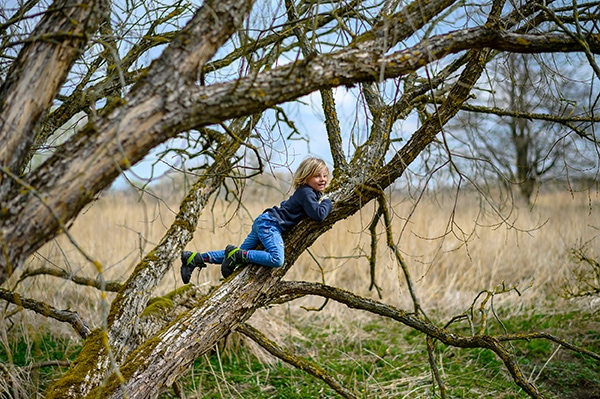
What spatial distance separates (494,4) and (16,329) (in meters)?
4.39

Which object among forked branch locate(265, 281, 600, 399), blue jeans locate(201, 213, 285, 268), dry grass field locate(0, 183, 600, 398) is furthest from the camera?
dry grass field locate(0, 183, 600, 398)

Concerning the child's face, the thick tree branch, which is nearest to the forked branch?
the child's face

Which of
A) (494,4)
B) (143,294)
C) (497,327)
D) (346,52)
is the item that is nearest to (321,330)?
(497,327)

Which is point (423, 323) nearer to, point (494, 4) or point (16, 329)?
point (494, 4)

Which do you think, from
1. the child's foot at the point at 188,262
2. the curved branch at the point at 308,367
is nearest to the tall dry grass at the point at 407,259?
the child's foot at the point at 188,262

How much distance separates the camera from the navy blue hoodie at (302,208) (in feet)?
8.65

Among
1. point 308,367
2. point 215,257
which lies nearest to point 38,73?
point 215,257

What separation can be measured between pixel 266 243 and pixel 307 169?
0.46m

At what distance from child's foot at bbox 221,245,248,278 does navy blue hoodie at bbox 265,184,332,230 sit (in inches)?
10.0

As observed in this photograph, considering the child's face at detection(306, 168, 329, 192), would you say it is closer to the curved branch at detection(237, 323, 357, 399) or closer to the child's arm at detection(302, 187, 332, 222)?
the child's arm at detection(302, 187, 332, 222)

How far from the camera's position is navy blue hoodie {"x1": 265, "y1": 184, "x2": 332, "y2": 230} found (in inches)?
104

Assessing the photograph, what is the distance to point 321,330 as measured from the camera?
223 inches

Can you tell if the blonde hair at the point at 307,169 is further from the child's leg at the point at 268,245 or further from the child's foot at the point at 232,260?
the child's foot at the point at 232,260

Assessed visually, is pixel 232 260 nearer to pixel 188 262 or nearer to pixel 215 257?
pixel 215 257
